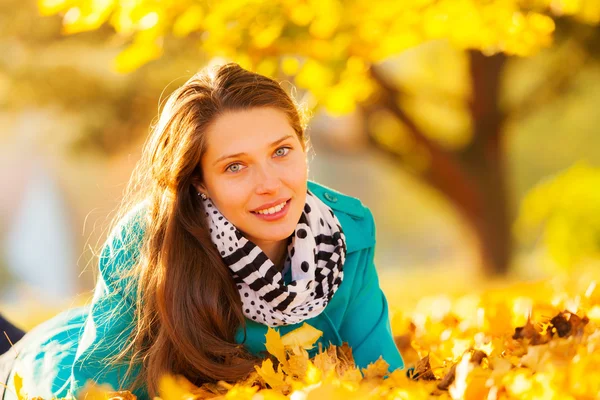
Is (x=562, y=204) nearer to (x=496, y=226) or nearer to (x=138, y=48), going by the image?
(x=496, y=226)

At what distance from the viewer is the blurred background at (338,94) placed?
9.93ft

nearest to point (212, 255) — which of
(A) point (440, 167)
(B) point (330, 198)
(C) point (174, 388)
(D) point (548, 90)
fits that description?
(C) point (174, 388)

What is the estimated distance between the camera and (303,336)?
7.61ft

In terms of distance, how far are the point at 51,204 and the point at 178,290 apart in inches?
514

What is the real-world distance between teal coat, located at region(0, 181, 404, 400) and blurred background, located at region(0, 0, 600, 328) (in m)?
0.14

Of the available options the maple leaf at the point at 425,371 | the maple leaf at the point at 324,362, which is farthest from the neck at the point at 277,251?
the maple leaf at the point at 425,371

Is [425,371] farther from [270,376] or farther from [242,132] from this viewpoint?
[242,132]

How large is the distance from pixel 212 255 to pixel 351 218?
600 millimetres

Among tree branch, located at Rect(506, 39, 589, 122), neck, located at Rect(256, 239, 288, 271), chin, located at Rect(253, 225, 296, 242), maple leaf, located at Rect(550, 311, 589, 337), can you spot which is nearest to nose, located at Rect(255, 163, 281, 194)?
chin, located at Rect(253, 225, 296, 242)

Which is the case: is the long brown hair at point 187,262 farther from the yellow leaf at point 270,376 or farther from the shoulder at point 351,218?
the shoulder at point 351,218

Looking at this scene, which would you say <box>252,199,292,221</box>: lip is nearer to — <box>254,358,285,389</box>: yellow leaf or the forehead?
the forehead

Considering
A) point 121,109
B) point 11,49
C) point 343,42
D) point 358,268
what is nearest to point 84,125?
point 121,109

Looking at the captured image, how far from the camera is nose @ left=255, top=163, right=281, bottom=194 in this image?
6.87 ft

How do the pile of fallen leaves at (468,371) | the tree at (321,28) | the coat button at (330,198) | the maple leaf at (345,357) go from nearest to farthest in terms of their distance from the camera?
the pile of fallen leaves at (468,371), the maple leaf at (345,357), the coat button at (330,198), the tree at (321,28)
